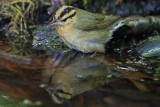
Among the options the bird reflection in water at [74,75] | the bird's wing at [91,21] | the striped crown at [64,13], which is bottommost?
the bird reflection in water at [74,75]

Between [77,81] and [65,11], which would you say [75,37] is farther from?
[77,81]

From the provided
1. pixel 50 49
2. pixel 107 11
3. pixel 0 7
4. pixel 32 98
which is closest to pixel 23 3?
pixel 0 7

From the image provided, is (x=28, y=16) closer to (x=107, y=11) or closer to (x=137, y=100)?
(x=107, y=11)

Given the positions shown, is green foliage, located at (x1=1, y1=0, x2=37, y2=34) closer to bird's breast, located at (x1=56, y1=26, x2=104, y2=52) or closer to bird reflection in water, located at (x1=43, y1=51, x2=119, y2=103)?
bird's breast, located at (x1=56, y1=26, x2=104, y2=52)

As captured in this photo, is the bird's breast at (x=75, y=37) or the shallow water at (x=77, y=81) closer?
the shallow water at (x=77, y=81)

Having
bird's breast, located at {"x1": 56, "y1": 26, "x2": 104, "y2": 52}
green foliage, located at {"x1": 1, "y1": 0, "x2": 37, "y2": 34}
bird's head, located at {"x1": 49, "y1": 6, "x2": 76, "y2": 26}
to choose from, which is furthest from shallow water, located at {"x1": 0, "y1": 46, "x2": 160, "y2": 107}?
green foliage, located at {"x1": 1, "y1": 0, "x2": 37, "y2": 34}

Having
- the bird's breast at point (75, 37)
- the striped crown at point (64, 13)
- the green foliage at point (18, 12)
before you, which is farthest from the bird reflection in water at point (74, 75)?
the green foliage at point (18, 12)

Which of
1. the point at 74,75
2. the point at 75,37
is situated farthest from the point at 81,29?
the point at 74,75

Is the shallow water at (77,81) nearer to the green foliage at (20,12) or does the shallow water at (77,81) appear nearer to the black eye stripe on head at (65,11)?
the black eye stripe on head at (65,11)
